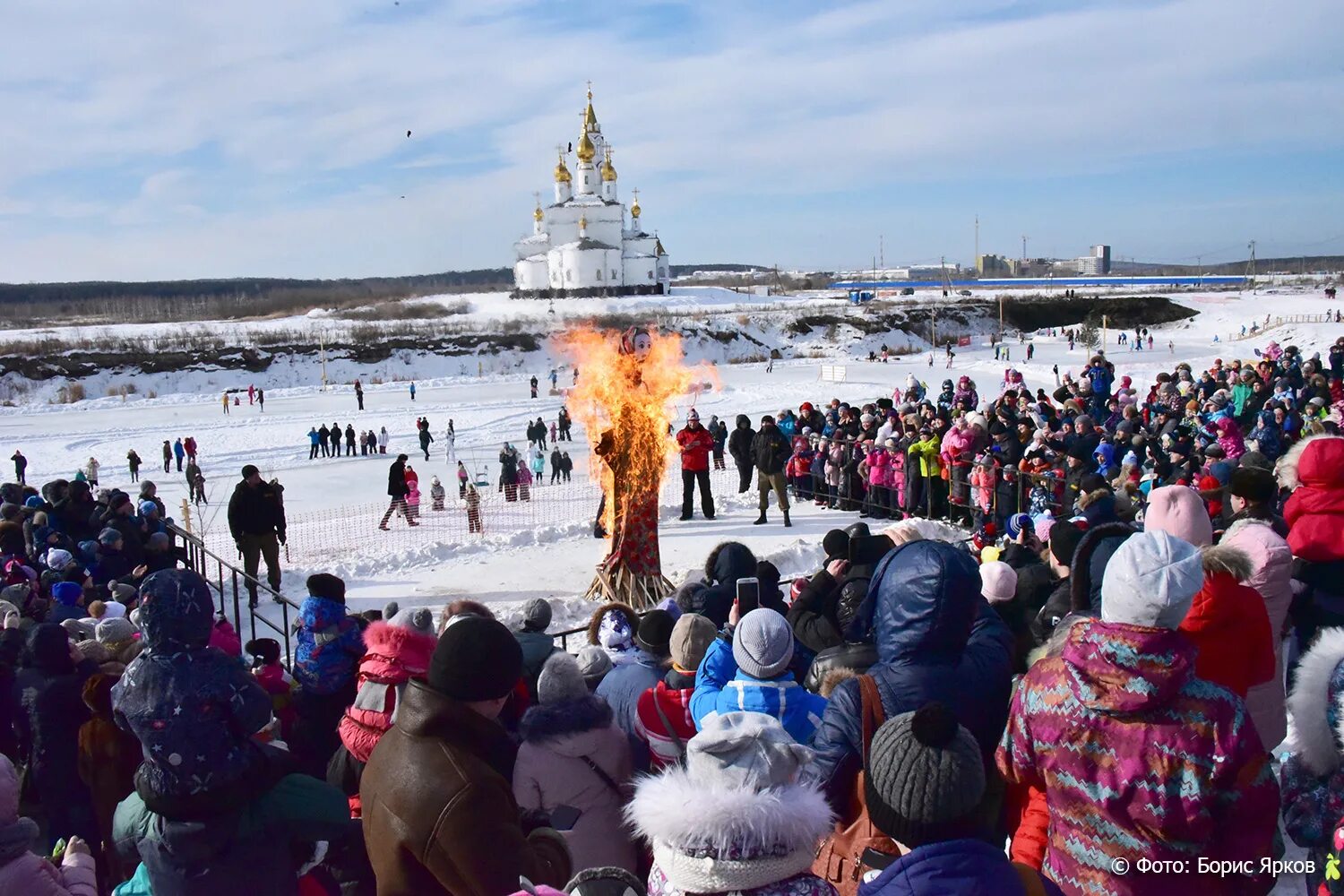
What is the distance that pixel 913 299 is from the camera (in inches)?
3472

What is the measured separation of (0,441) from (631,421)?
3180cm

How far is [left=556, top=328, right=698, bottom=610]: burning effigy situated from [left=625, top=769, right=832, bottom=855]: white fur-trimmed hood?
8.69 metres

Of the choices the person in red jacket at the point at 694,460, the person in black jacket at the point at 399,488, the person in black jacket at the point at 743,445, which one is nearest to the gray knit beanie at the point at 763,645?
the person in red jacket at the point at 694,460

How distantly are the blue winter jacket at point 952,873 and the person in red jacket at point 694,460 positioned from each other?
11322 mm

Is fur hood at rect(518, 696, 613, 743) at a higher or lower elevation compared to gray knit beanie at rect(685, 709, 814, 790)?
lower

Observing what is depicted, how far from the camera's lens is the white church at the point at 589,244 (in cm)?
8344

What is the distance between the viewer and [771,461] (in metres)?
14.2

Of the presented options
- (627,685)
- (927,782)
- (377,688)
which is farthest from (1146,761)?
(377,688)

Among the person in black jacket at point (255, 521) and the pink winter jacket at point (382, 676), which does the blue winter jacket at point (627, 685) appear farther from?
the person in black jacket at point (255, 521)

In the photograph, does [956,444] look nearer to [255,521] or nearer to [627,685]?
[255,521]

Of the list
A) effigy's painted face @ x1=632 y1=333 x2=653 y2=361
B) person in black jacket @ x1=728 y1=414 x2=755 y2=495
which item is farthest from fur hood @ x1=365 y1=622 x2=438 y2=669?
person in black jacket @ x1=728 y1=414 x2=755 y2=495

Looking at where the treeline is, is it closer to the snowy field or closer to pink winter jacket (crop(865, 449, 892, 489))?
the snowy field

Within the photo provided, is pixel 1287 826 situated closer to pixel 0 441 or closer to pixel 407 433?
pixel 407 433

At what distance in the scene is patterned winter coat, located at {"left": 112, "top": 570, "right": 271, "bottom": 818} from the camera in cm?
291
